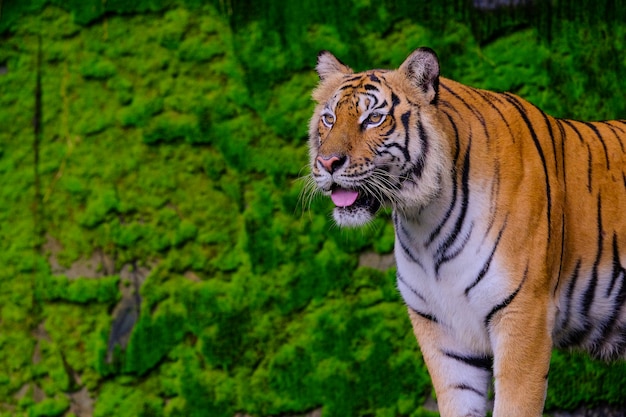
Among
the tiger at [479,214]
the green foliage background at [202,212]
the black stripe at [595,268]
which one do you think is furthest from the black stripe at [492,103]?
the green foliage background at [202,212]

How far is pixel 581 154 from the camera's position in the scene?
11.1ft

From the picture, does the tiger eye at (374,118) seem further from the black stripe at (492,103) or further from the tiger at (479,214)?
the black stripe at (492,103)

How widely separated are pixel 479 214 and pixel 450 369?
23.1 inches

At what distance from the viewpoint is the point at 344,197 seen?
2.96 metres

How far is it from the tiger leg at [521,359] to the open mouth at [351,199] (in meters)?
0.56

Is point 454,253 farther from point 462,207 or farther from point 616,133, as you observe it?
point 616,133

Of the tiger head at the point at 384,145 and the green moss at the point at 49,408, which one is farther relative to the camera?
the green moss at the point at 49,408

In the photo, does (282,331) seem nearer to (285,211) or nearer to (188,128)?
(285,211)

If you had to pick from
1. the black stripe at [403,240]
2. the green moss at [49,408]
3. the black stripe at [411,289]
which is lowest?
A: the green moss at [49,408]

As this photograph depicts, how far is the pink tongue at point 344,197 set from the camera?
2953 millimetres

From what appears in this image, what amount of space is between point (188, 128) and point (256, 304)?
0.90 m

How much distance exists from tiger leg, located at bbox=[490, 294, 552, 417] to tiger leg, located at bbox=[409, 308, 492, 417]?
27 centimetres

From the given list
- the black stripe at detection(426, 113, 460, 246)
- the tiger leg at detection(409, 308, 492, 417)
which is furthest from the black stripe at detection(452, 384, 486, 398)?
the black stripe at detection(426, 113, 460, 246)

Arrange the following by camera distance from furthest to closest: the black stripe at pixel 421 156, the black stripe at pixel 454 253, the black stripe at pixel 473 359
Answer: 1. the black stripe at pixel 473 359
2. the black stripe at pixel 454 253
3. the black stripe at pixel 421 156
